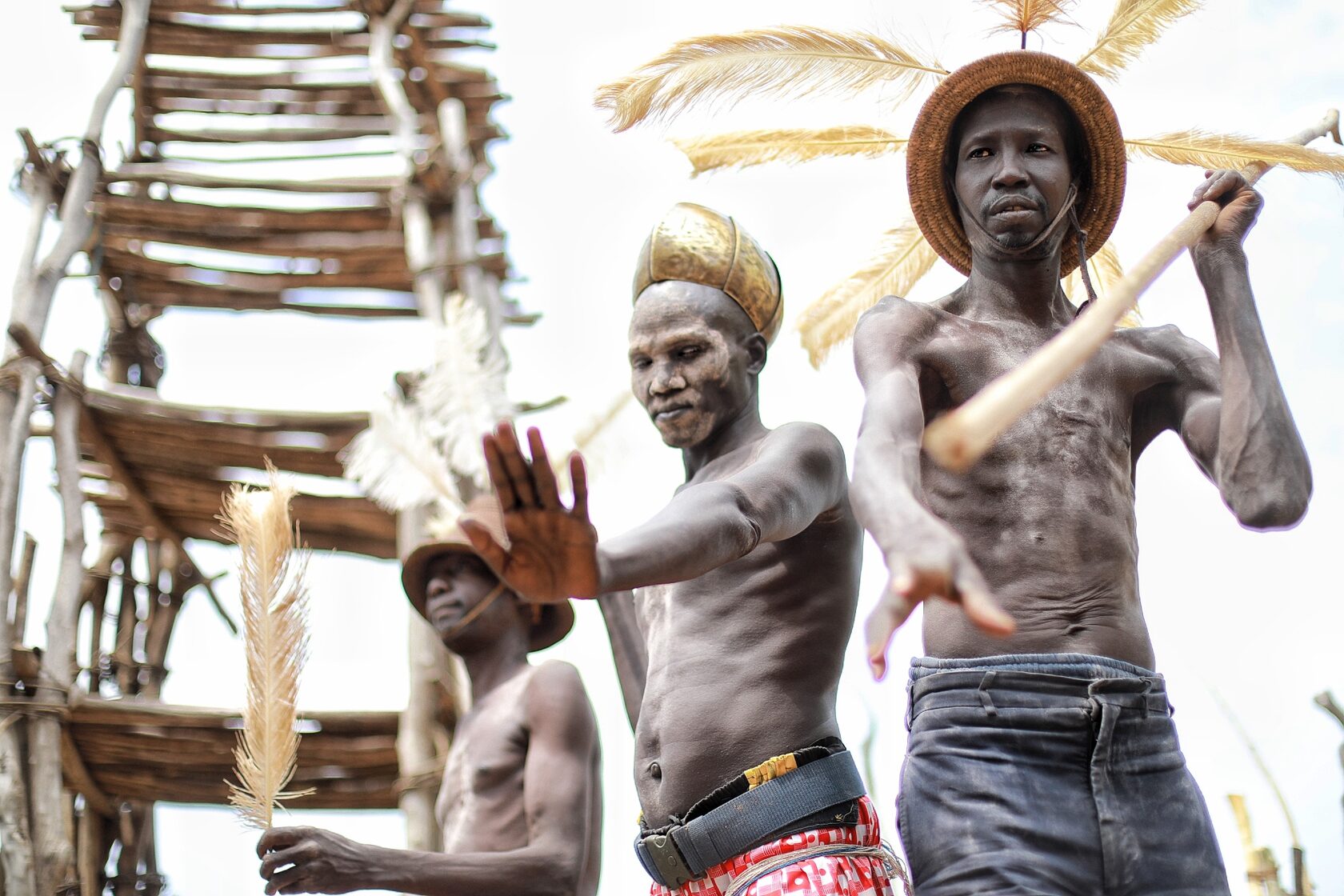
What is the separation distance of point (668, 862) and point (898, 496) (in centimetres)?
116

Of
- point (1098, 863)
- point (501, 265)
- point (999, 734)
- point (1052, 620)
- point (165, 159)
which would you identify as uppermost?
point (165, 159)

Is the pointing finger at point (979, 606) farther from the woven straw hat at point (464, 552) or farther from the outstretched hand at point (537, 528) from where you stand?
the woven straw hat at point (464, 552)

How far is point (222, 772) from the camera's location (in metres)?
7.73

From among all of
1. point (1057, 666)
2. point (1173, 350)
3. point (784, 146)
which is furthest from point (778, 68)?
point (1057, 666)

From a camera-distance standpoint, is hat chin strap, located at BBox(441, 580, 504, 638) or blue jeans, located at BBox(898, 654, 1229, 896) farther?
hat chin strap, located at BBox(441, 580, 504, 638)

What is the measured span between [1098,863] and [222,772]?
19.5ft

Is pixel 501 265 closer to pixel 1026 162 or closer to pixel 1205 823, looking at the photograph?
pixel 1026 162

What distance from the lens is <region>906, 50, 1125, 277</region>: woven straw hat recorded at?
3.06m

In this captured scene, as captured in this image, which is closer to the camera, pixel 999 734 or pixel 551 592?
pixel 551 592

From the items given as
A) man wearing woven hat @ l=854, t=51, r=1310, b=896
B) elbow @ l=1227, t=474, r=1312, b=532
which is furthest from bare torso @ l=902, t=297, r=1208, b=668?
elbow @ l=1227, t=474, r=1312, b=532

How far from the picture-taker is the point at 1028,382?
1.93 meters

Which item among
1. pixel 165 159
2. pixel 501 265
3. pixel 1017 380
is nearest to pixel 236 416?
pixel 501 265

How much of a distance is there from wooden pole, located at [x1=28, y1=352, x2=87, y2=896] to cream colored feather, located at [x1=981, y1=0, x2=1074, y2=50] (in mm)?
5054

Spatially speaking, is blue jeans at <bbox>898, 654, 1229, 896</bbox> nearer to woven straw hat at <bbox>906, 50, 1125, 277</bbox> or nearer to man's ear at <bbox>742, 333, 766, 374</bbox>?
woven straw hat at <bbox>906, 50, 1125, 277</bbox>
